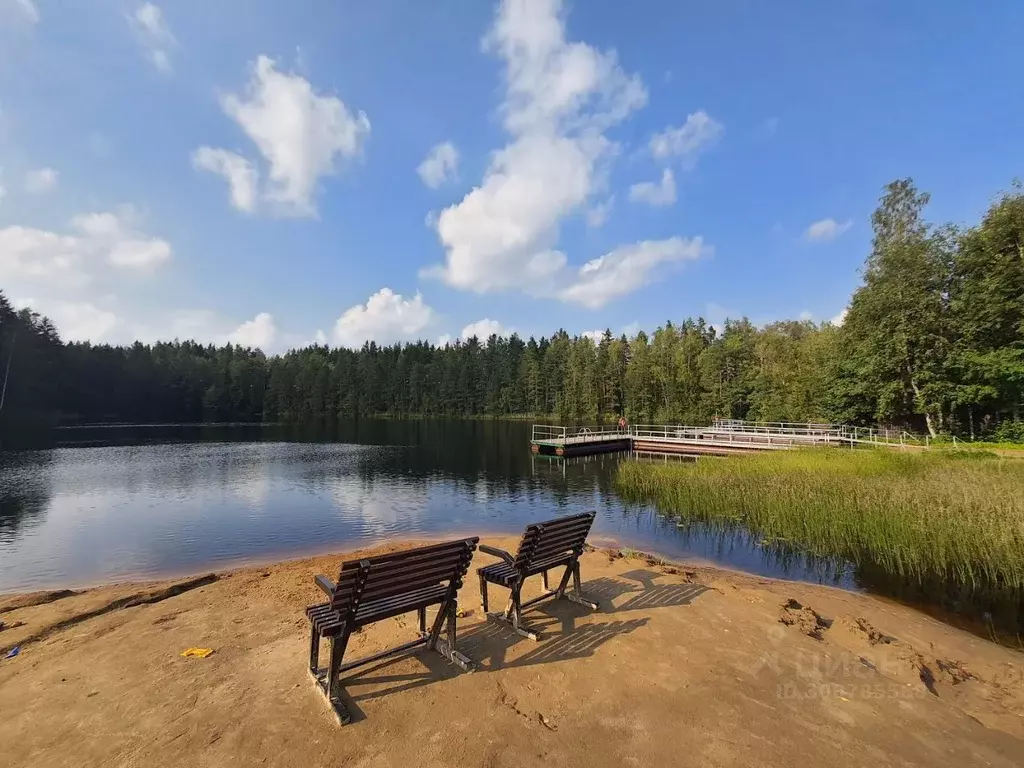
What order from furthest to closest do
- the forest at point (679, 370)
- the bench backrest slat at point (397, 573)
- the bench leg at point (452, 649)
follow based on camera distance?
the forest at point (679, 370), the bench leg at point (452, 649), the bench backrest slat at point (397, 573)

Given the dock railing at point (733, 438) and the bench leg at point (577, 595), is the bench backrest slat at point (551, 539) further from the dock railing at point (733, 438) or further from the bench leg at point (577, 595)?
the dock railing at point (733, 438)

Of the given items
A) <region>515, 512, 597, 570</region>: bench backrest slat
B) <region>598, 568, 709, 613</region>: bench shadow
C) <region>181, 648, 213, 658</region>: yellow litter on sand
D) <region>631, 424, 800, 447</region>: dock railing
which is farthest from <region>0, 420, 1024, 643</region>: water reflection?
<region>631, 424, 800, 447</region>: dock railing

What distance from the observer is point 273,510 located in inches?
769

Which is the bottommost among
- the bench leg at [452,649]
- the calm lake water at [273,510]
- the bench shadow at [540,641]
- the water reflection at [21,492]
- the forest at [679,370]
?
the calm lake water at [273,510]

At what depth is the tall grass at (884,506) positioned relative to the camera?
1087 cm

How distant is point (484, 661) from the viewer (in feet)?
17.2

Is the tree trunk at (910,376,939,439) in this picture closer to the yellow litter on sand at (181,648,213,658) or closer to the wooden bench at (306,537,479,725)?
the wooden bench at (306,537,479,725)

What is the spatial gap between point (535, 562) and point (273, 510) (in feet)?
54.5

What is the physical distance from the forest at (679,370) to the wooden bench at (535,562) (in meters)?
33.1

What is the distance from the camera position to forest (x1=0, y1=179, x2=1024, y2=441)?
99.3ft

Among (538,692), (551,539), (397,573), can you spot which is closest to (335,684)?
(397,573)

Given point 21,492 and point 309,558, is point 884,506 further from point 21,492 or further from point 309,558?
point 21,492

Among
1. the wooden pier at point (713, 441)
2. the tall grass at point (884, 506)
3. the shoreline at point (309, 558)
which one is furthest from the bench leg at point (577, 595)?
the wooden pier at point (713, 441)

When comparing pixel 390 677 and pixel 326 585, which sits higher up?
pixel 326 585
